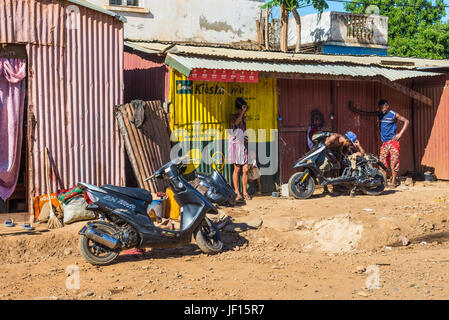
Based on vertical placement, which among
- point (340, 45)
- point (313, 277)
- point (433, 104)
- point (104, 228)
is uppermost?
point (340, 45)

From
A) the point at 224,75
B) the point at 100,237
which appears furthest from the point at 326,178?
the point at 100,237

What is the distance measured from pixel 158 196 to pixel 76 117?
184 cm

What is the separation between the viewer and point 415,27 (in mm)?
32531

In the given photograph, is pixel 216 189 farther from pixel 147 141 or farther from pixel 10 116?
pixel 10 116

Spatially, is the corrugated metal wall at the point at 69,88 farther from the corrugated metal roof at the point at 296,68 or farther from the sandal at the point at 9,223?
the corrugated metal roof at the point at 296,68

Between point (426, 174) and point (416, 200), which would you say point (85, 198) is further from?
point (426, 174)

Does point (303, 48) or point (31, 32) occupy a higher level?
point (303, 48)

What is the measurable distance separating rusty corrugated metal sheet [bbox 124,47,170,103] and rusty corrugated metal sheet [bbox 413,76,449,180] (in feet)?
22.9

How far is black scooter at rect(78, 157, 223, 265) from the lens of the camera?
7.04 m

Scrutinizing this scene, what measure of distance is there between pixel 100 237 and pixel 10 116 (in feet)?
10.7

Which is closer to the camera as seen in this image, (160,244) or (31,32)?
(160,244)

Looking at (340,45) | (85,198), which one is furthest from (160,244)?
(340,45)

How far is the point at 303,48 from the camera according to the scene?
25.8 m

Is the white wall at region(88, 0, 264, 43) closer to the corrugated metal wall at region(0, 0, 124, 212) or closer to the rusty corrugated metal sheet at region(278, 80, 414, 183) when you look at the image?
the rusty corrugated metal sheet at region(278, 80, 414, 183)
